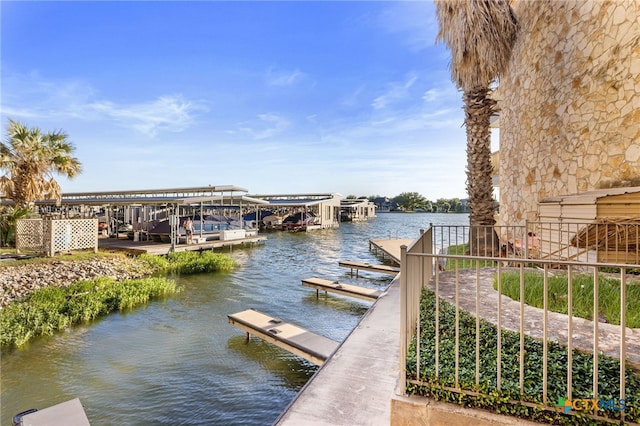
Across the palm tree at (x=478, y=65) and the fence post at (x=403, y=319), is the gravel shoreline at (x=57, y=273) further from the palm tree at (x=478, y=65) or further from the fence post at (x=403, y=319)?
the palm tree at (x=478, y=65)

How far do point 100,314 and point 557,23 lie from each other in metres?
14.2

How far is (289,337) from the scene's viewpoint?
529cm

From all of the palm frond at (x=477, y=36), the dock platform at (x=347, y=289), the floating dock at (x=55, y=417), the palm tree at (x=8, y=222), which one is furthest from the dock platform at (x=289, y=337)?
the palm tree at (x=8, y=222)

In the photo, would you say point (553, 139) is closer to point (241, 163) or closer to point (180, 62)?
point (180, 62)

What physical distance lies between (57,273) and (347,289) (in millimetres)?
9471

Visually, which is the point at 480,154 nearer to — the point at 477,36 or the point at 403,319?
the point at 477,36

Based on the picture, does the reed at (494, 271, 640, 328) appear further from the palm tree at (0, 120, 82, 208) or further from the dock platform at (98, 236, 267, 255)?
the palm tree at (0, 120, 82, 208)

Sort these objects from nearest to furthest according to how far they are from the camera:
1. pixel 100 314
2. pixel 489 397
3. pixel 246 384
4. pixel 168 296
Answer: pixel 489 397
pixel 246 384
pixel 100 314
pixel 168 296

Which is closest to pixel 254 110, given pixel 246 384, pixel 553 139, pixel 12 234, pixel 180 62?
pixel 180 62

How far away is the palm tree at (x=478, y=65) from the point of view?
9.42 metres

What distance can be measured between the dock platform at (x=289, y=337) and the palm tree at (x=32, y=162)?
14.3m

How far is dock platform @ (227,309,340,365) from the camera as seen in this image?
15.4ft

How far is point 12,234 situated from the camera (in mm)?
13789

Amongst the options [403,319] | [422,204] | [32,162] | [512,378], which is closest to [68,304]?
[403,319]
